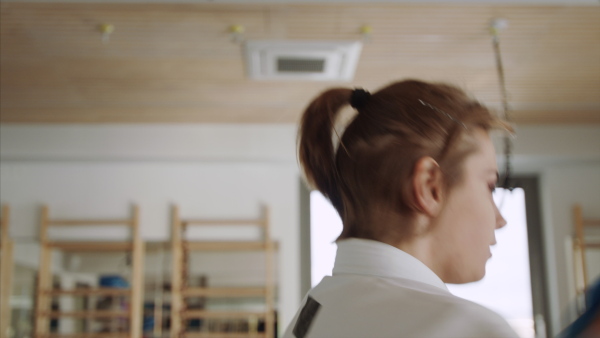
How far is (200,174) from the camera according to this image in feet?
15.6

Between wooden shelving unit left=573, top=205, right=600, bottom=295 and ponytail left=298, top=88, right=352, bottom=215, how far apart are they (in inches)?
169

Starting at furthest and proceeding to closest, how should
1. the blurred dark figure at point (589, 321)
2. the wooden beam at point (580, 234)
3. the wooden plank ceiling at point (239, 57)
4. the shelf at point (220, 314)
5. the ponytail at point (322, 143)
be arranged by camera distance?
the shelf at point (220, 314)
the wooden beam at point (580, 234)
the wooden plank ceiling at point (239, 57)
the ponytail at point (322, 143)
the blurred dark figure at point (589, 321)

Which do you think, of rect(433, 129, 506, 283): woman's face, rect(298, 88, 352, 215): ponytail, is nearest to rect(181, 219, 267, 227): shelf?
rect(298, 88, 352, 215): ponytail

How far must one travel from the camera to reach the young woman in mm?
538

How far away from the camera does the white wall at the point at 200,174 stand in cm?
456

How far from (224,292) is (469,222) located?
167 inches

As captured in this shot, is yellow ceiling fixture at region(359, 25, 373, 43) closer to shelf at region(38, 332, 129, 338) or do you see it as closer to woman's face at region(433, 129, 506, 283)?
woman's face at region(433, 129, 506, 283)

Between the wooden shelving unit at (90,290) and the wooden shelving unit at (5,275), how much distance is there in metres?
0.20

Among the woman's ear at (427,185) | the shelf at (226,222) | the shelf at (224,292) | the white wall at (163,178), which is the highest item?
the white wall at (163,178)

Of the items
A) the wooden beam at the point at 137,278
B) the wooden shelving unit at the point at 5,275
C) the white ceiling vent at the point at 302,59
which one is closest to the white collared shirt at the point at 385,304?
the white ceiling vent at the point at 302,59

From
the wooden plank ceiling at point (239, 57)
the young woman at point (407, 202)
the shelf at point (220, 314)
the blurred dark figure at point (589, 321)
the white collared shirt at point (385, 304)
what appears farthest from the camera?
the shelf at point (220, 314)

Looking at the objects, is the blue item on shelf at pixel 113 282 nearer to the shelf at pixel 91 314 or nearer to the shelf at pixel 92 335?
the shelf at pixel 91 314

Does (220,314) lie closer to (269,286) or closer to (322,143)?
(269,286)

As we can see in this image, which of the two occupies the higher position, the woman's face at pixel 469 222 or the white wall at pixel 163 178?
the white wall at pixel 163 178
